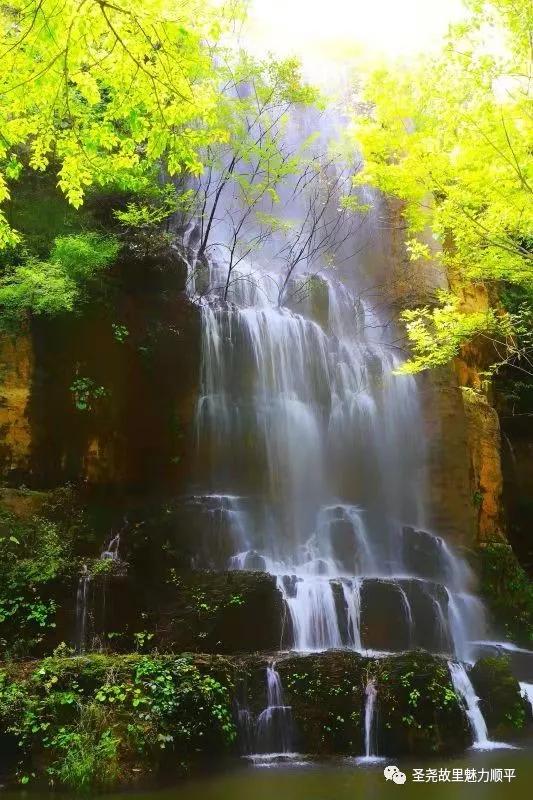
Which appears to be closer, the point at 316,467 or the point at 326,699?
the point at 326,699

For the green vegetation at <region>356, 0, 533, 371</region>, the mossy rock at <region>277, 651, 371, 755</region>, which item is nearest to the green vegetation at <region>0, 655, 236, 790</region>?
the mossy rock at <region>277, 651, 371, 755</region>

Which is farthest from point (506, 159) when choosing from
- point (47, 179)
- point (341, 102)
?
point (341, 102)

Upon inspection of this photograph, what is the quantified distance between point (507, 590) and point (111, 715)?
868cm

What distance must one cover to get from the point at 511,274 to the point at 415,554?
22.1 feet

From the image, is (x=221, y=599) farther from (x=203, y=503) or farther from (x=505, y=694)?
(x=505, y=694)

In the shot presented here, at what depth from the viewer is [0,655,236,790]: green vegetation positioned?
5.92m

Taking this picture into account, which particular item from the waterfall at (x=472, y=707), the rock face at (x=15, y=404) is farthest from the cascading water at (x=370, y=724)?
the rock face at (x=15, y=404)

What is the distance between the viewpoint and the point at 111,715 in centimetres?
636

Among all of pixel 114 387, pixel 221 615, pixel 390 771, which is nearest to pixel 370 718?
pixel 390 771

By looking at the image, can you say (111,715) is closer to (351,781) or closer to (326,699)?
(326,699)

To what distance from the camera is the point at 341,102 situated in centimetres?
2162

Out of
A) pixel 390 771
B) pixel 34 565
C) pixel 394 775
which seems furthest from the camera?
pixel 34 565

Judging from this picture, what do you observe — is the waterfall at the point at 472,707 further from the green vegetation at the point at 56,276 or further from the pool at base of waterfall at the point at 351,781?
the green vegetation at the point at 56,276

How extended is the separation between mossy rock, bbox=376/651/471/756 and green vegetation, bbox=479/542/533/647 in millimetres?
4598
